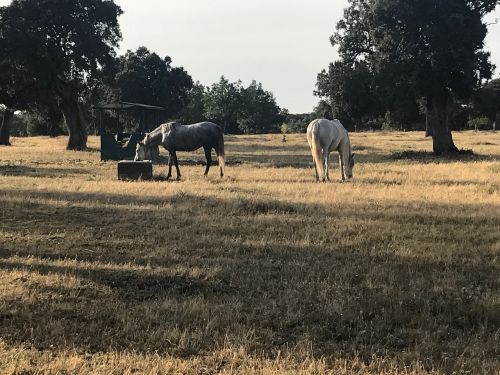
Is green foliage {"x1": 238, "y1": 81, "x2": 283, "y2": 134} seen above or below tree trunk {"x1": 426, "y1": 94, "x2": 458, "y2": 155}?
above

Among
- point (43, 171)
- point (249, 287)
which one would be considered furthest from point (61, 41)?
point (249, 287)

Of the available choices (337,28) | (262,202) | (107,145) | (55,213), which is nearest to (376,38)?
(337,28)

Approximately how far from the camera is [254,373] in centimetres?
413

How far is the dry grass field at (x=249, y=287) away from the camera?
14.6ft

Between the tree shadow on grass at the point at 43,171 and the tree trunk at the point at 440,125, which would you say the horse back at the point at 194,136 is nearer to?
the tree shadow on grass at the point at 43,171

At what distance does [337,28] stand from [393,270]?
3344cm

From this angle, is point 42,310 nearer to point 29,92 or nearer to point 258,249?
point 258,249

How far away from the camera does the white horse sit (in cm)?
1836

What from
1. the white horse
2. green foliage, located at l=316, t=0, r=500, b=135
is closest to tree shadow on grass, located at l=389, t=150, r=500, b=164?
green foliage, located at l=316, t=0, r=500, b=135

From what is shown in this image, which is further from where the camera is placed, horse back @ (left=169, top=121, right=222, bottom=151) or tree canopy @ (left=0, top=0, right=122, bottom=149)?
tree canopy @ (left=0, top=0, right=122, bottom=149)

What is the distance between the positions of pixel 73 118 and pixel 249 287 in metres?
39.9

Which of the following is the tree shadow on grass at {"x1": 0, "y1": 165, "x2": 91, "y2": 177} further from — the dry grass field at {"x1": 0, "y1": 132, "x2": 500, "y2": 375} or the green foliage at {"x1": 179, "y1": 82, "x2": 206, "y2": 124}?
the green foliage at {"x1": 179, "y1": 82, "x2": 206, "y2": 124}

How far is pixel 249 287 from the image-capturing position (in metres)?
6.30

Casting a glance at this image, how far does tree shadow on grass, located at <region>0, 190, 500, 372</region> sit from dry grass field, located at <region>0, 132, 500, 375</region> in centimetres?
2
